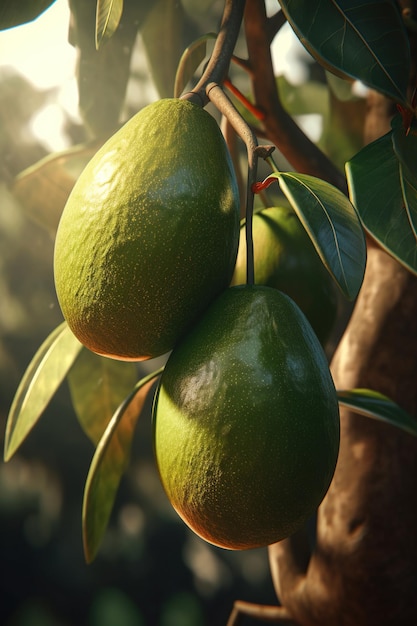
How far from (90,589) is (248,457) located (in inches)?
30.4

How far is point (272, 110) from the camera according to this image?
609 millimetres

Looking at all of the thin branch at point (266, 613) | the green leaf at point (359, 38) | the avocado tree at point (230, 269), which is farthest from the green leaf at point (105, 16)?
the thin branch at point (266, 613)

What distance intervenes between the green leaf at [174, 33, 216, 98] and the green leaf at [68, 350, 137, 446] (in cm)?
30

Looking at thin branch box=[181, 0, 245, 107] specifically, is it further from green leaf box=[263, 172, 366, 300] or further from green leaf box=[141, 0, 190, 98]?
green leaf box=[141, 0, 190, 98]

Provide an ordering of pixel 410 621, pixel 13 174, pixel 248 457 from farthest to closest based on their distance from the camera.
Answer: pixel 13 174 < pixel 410 621 < pixel 248 457

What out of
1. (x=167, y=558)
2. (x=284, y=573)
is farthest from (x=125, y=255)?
(x=167, y=558)

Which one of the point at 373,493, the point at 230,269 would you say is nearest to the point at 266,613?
the point at 373,493

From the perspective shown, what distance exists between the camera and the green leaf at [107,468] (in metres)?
0.55

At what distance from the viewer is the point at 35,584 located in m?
1.02

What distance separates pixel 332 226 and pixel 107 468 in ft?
1.07

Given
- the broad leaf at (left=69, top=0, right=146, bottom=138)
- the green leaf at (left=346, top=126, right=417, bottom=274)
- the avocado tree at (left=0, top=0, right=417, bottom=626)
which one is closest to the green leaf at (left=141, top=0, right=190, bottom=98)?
the broad leaf at (left=69, top=0, right=146, bottom=138)

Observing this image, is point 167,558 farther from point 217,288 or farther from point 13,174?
point 217,288

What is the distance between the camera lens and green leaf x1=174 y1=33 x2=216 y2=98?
0.62 meters

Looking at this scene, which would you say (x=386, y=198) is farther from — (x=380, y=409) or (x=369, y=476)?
(x=369, y=476)
